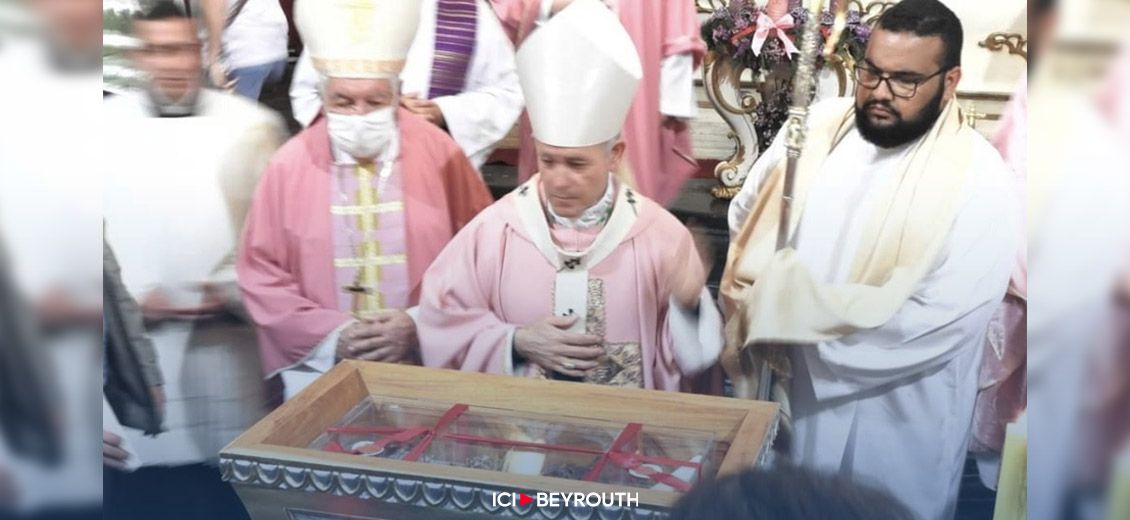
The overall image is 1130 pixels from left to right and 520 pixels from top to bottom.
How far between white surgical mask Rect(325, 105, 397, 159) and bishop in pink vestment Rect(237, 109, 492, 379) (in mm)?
21

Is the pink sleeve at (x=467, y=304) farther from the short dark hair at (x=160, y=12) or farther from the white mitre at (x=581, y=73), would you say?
the short dark hair at (x=160, y=12)

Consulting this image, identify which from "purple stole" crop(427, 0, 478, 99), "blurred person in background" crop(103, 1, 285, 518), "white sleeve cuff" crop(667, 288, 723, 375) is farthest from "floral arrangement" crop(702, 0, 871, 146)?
"blurred person in background" crop(103, 1, 285, 518)

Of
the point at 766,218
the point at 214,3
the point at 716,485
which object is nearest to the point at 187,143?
the point at 214,3

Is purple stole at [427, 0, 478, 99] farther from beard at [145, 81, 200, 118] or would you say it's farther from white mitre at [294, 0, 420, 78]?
beard at [145, 81, 200, 118]

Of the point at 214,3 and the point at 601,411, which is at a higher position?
the point at 214,3

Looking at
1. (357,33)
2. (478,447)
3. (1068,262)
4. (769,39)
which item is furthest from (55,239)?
(1068,262)

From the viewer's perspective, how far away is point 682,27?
240 centimetres

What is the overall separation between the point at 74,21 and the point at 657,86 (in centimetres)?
124

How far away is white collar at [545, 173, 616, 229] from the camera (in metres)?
2.46

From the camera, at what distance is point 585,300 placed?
2.48 metres

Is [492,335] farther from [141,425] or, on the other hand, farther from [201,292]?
[141,425]

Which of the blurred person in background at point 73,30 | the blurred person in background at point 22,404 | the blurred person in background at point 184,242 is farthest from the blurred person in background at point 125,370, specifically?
the blurred person in background at point 73,30

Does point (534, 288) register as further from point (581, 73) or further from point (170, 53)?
point (170, 53)

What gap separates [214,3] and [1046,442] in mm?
1966
